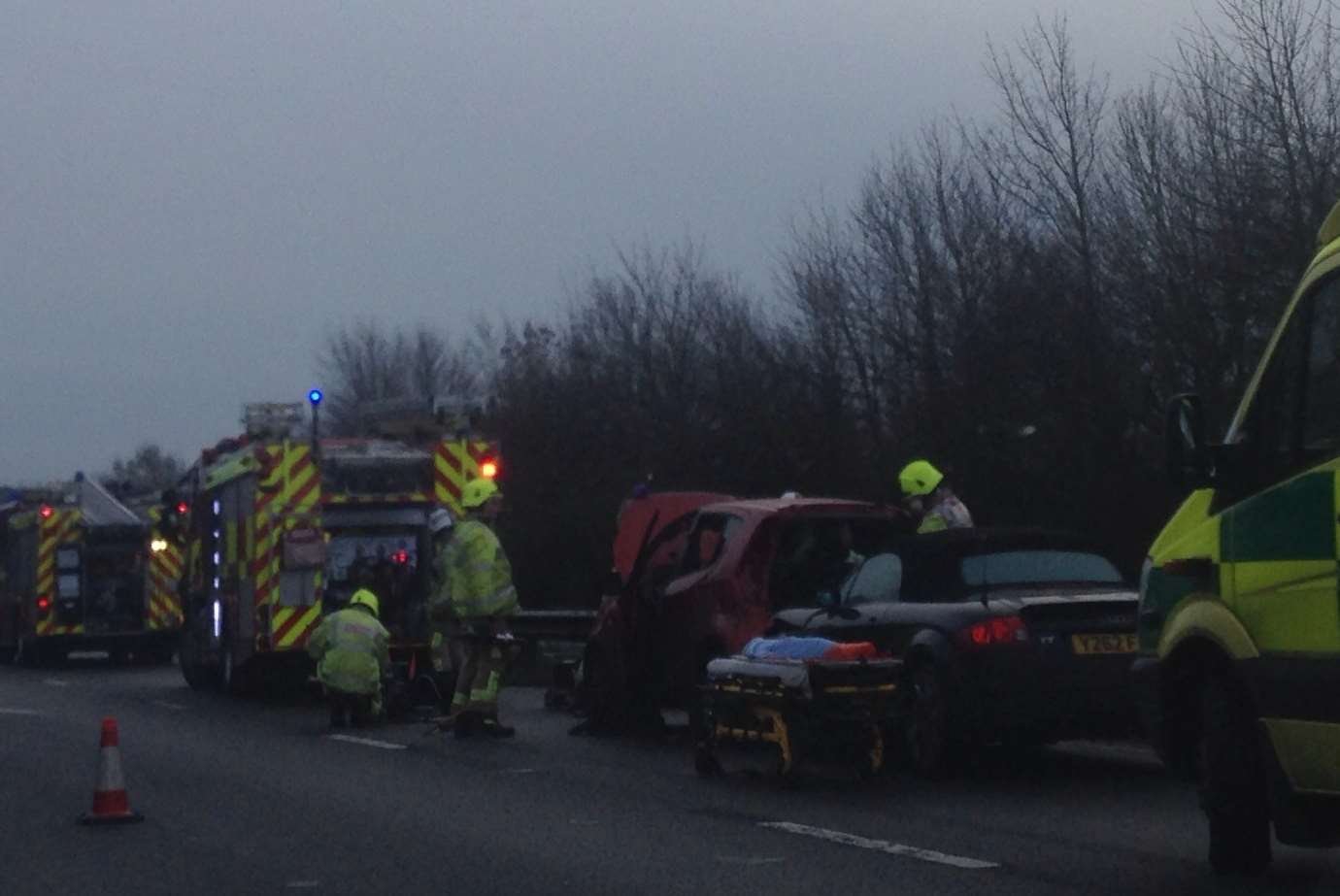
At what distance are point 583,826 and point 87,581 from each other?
84.4 feet

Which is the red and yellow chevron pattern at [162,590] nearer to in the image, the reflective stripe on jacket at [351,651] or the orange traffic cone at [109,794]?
the reflective stripe on jacket at [351,651]

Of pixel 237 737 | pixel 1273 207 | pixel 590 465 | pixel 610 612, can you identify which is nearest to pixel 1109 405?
pixel 1273 207

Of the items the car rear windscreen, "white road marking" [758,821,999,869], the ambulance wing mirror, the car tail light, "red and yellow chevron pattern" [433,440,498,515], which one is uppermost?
"red and yellow chevron pattern" [433,440,498,515]

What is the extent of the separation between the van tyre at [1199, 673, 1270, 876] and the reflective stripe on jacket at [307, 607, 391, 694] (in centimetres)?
1039

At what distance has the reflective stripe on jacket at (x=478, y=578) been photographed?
1756 cm

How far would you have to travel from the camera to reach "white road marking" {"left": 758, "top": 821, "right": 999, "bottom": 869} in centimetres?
995

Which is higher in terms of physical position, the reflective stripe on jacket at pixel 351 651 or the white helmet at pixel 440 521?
the white helmet at pixel 440 521

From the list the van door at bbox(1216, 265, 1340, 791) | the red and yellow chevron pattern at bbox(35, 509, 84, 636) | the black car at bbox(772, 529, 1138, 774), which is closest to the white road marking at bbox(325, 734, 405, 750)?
the black car at bbox(772, 529, 1138, 774)

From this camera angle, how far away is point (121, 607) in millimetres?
36188

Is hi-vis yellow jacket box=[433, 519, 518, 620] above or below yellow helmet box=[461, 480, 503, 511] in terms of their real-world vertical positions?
below

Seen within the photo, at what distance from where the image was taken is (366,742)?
57.8 feet

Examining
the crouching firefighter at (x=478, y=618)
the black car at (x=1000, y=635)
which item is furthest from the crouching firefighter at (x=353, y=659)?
the black car at (x=1000, y=635)

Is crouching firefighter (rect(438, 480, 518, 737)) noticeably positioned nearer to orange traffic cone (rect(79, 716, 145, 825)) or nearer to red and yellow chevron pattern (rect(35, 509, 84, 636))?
orange traffic cone (rect(79, 716, 145, 825))

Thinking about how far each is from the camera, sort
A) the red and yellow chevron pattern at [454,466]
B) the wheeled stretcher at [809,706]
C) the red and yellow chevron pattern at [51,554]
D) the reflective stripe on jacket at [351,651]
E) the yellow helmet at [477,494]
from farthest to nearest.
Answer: the red and yellow chevron pattern at [51,554], the red and yellow chevron pattern at [454,466], the reflective stripe on jacket at [351,651], the yellow helmet at [477,494], the wheeled stretcher at [809,706]
